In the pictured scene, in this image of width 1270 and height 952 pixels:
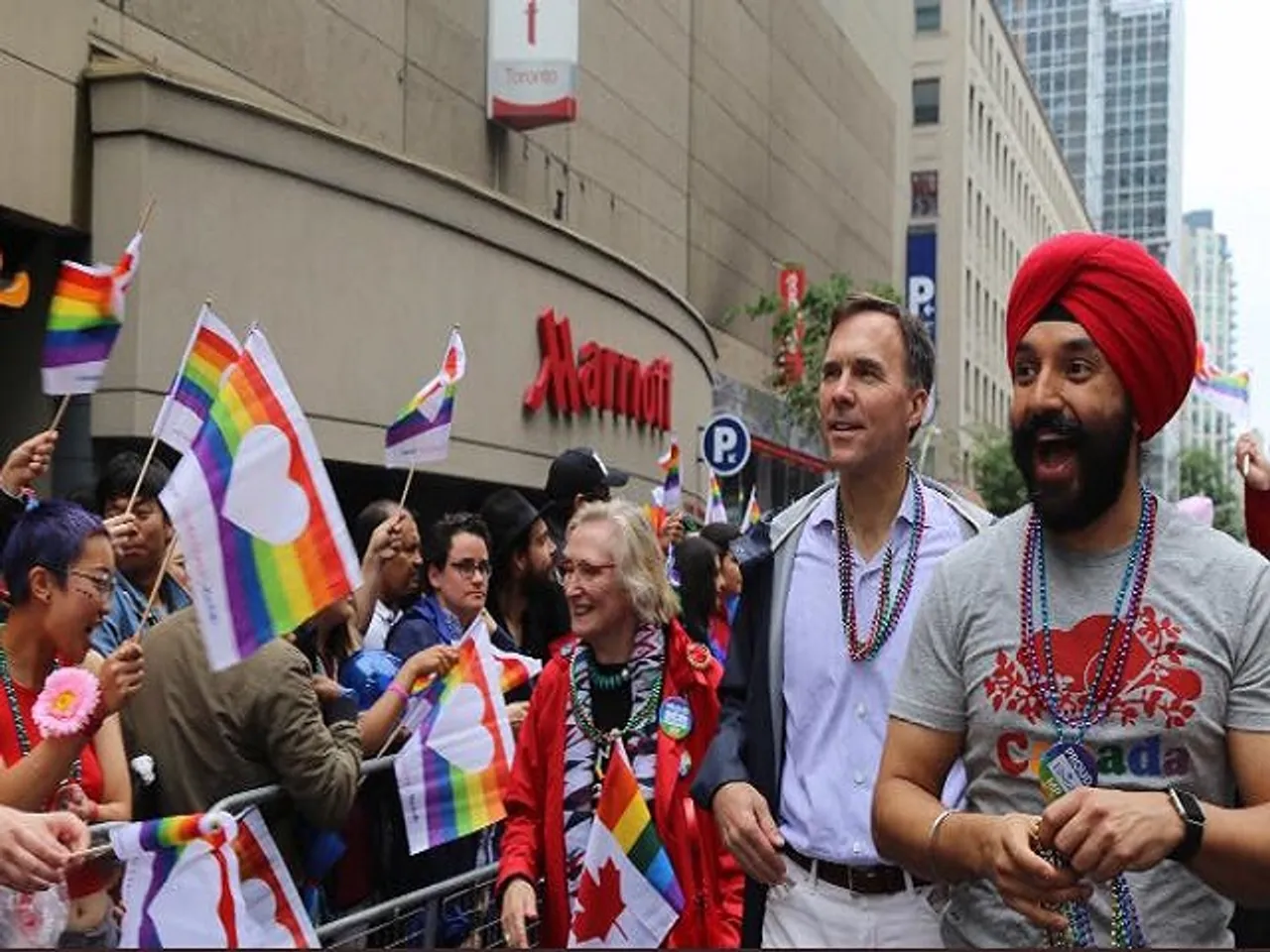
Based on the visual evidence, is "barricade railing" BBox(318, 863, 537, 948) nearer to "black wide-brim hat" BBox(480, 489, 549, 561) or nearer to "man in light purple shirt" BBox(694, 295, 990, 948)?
"man in light purple shirt" BBox(694, 295, 990, 948)

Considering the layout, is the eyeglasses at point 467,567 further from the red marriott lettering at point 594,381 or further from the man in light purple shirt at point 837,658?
the red marriott lettering at point 594,381

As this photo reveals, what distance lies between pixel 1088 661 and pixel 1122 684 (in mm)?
60

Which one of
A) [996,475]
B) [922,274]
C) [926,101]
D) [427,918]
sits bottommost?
[427,918]

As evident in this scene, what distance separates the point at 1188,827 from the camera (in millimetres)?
2293

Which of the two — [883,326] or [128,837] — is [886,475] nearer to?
[883,326]

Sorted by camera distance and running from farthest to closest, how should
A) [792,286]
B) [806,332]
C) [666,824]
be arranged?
[792,286], [806,332], [666,824]

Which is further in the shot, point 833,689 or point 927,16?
point 927,16

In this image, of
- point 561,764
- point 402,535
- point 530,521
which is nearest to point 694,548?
point 530,521

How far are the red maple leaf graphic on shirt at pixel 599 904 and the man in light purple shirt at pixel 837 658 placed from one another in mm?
708

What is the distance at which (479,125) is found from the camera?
2155cm

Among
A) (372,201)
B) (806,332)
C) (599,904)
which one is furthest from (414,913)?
(806,332)

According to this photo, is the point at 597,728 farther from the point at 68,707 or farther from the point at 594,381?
the point at 594,381

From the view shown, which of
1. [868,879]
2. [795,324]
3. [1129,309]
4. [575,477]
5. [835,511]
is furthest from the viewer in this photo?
[795,324]

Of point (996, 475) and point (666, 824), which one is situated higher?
point (996, 475)
